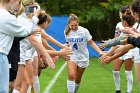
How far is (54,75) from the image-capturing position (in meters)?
17.4

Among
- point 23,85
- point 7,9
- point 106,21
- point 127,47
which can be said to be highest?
point 7,9

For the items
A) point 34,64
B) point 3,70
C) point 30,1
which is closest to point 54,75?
point 34,64

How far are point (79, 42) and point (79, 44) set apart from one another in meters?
0.05

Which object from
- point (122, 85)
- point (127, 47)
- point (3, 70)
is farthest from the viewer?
point (122, 85)

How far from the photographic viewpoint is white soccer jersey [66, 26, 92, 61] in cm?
1204

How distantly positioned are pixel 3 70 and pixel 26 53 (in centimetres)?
300

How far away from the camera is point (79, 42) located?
1208 centimetres

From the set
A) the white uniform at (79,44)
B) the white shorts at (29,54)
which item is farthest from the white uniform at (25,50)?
the white uniform at (79,44)

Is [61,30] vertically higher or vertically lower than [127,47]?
lower

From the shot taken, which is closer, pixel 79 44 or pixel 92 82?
pixel 79 44

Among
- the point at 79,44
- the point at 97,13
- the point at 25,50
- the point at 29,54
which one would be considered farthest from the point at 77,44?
the point at 97,13

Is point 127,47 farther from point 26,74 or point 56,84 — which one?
point 56,84

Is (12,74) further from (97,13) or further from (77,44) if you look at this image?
(97,13)

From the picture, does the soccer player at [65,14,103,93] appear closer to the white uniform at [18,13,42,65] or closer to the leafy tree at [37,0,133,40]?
the white uniform at [18,13,42,65]
